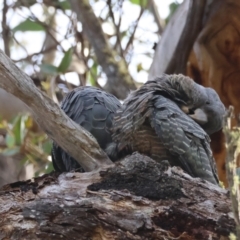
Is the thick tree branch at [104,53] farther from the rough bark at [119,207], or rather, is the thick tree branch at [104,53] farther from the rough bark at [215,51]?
the rough bark at [119,207]

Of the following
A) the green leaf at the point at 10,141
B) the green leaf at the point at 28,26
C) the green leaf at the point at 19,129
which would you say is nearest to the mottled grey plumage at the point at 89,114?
the green leaf at the point at 19,129

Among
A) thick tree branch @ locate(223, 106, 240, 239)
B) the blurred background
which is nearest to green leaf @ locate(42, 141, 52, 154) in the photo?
the blurred background

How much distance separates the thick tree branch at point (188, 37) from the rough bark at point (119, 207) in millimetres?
1210

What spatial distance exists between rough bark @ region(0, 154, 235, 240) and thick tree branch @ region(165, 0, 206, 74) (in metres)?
1.21

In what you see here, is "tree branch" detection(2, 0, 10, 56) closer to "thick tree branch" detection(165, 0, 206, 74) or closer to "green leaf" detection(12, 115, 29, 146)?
"green leaf" detection(12, 115, 29, 146)

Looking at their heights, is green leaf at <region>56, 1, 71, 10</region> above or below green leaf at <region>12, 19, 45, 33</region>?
above

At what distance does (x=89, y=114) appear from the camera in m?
1.88

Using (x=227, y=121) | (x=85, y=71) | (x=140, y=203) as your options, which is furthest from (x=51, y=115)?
(x=85, y=71)

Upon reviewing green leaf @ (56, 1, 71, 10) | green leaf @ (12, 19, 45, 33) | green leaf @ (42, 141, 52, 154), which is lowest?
green leaf @ (42, 141, 52, 154)

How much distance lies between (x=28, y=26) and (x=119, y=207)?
2.15 m

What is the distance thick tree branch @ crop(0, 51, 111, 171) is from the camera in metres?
1.52

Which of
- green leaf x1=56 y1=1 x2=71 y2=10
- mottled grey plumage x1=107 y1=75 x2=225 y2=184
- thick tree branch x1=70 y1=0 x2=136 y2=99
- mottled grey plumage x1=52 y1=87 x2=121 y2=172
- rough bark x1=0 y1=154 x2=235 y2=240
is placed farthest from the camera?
green leaf x1=56 y1=1 x2=71 y2=10

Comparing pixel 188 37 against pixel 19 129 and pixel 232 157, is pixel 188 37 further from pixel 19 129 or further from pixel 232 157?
pixel 232 157

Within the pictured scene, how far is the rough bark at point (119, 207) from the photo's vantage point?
1368 millimetres
